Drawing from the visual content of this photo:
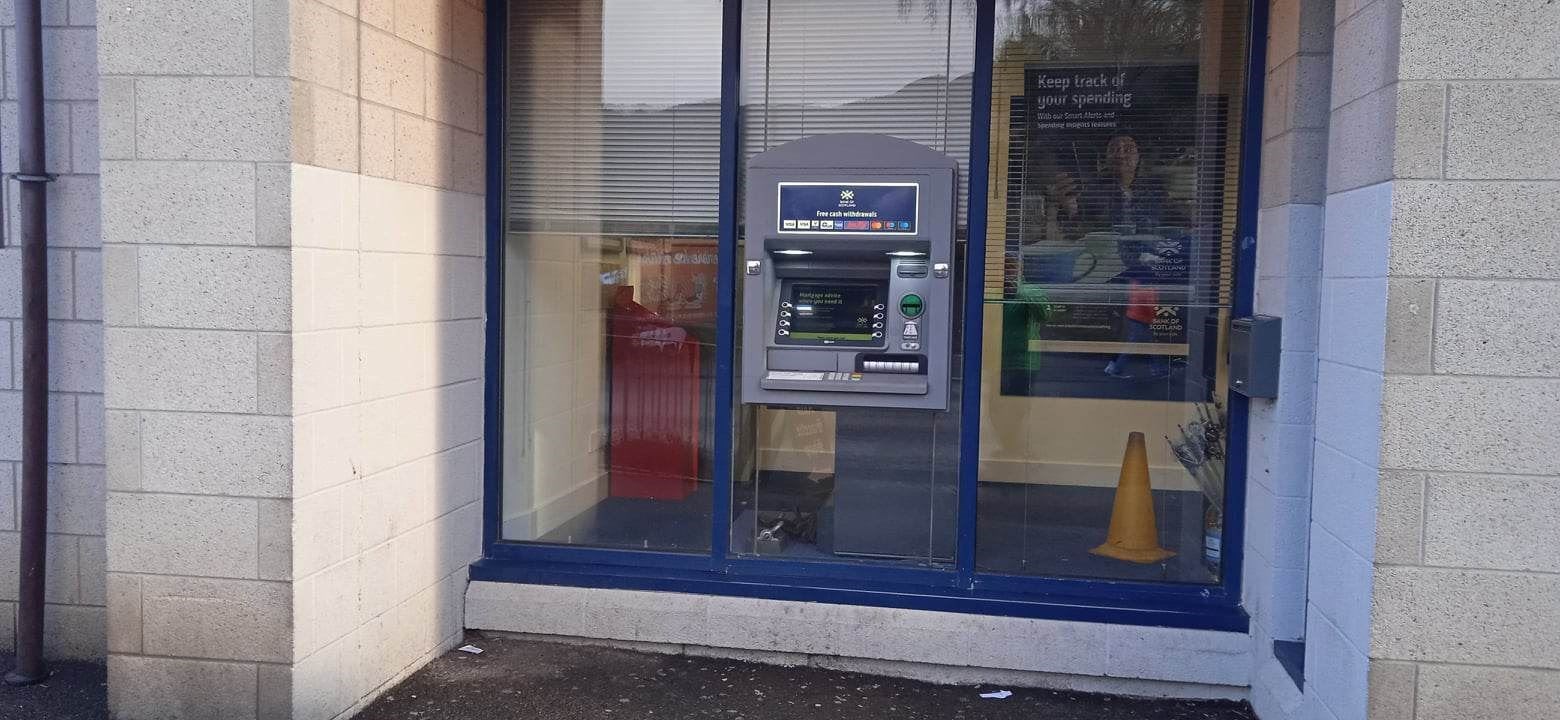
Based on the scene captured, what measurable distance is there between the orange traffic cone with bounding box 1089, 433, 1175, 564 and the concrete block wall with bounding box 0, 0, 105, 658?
3.69m

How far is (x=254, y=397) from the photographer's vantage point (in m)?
3.55

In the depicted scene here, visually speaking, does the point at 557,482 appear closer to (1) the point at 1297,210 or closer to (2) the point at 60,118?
(2) the point at 60,118

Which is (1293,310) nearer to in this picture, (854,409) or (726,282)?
(854,409)

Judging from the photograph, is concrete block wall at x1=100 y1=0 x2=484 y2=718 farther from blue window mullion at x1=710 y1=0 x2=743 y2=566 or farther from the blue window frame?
blue window mullion at x1=710 y1=0 x2=743 y2=566

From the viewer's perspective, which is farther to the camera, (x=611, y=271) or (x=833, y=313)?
(x=611, y=271)

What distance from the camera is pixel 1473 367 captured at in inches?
112

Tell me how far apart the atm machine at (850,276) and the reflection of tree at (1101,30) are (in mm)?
669

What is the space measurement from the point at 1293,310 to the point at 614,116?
260cm

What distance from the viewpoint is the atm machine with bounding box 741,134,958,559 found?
4.12 metres

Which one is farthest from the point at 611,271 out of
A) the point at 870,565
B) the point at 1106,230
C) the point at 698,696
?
the point at 1106,230

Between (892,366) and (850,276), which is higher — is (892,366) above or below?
below

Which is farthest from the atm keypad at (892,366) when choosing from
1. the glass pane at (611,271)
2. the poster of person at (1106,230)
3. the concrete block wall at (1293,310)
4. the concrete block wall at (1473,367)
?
the concrete block wall at (1473,367)

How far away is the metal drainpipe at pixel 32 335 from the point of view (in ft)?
13.1

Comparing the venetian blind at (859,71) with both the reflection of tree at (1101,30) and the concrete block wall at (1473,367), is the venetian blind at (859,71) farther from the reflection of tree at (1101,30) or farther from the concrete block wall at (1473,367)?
the concrete block wall at (1473,367)
